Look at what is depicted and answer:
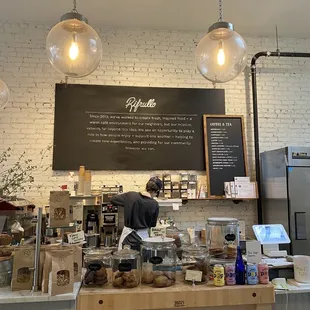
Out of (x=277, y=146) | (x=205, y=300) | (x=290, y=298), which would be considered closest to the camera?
(x=205, y=300)

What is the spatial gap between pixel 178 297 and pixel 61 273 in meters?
0.72

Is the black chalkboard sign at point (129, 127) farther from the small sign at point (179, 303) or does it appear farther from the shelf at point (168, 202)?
the small sign at point (179, 303)

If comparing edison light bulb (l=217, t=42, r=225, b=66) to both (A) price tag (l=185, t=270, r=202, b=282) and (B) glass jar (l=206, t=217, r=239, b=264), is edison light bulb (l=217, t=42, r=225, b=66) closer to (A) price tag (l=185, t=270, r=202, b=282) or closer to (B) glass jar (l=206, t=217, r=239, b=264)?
(B) glass jar (l=206, t=217, r=239, b=264)

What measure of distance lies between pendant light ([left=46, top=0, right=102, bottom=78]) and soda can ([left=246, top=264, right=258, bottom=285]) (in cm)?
176

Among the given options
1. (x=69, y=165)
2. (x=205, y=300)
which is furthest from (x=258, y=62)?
(x=205, y=300)

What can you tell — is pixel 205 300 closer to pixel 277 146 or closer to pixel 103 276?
pixel 103 276

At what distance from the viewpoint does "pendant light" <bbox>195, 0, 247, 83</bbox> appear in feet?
7.70

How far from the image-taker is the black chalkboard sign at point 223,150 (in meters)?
4.75

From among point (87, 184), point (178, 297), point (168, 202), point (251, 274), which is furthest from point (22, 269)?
point (168, 202)

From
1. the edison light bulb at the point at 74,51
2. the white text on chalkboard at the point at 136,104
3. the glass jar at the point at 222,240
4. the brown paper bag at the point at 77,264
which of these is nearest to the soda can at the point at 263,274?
the glass jar at the point at 222,240

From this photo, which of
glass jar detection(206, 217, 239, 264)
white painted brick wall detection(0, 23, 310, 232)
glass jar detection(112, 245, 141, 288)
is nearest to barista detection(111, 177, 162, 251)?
white painted brick wall detection(0, 23, 310, 232)

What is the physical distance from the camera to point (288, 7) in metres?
4.43

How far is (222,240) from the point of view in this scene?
7.75ft

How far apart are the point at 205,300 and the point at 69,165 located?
3099 mm
